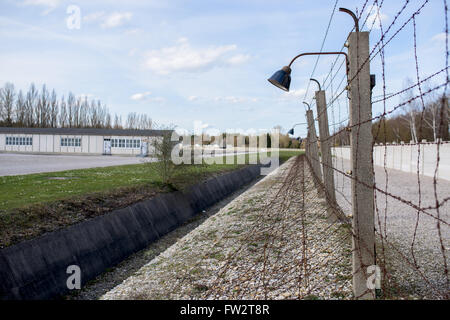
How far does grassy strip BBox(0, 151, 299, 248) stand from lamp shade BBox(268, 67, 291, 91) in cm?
513

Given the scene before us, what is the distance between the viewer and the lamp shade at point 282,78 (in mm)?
6215

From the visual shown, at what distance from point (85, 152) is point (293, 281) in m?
42.8

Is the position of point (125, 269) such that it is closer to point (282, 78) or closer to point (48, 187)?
point (48, 187)

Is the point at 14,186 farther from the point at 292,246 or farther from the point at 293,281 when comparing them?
the point at 293,281

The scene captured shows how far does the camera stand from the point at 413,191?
49.6 feet

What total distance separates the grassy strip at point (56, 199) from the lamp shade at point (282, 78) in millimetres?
5133

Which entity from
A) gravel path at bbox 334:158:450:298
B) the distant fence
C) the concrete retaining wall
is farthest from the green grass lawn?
the distant fence

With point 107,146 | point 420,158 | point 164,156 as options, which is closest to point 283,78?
point 164,156

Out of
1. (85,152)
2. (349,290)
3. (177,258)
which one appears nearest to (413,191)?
(177,258)

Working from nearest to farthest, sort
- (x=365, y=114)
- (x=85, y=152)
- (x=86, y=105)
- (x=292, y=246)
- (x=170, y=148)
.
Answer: (x=365, y=114) < (x=292, y=246) < (x=170, y=148) < (x=85, y=152) < (x=86, y=105)

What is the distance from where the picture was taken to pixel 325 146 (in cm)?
816

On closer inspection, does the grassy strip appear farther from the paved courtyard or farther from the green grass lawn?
the paved courtyard

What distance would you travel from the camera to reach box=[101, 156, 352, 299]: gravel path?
4.99 m
